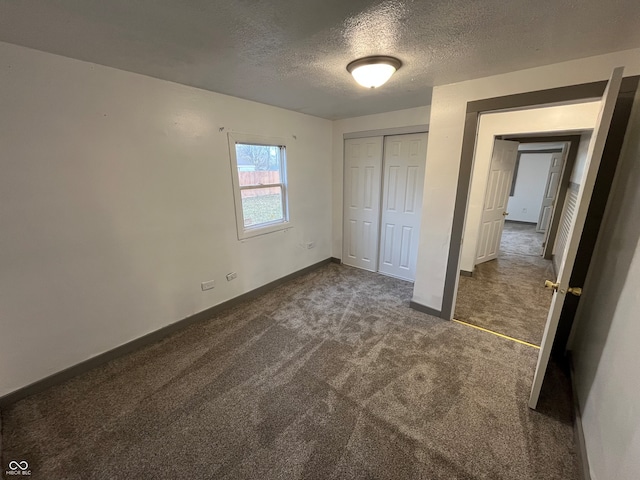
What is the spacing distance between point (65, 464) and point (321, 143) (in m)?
3.79

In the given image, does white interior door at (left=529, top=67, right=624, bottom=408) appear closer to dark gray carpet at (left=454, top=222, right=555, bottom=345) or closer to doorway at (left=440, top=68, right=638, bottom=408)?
doorway at (left=440, top=68, right=638, bottom=408)

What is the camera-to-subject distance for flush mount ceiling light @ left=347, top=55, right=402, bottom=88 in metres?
1.69

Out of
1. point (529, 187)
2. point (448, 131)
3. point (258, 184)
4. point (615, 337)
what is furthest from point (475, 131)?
point (529, 187)

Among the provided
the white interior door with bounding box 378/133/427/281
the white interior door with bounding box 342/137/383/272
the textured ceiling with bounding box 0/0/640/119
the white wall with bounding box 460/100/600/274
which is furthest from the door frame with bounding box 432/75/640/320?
the white interior door with bounding box 342/137/383/272

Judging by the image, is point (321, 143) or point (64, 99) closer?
point (64, 99)

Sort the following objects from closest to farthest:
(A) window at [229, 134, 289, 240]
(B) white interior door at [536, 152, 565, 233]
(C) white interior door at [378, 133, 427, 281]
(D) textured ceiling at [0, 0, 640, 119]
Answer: (D) textured ceiling at [0, 0, 640, 119] < (A) window at [229, 134, 289, 240] < (C) white interior door at [378, 133, 427, 281] < (B) white interior door at [536, 152, 565, 233]

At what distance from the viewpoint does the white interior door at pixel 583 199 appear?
126 cm

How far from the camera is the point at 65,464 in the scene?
1392 mm

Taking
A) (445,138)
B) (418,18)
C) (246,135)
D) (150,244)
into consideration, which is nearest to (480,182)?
(445,138)

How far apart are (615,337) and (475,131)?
1722 millimetres

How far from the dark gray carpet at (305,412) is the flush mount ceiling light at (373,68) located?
2148mm

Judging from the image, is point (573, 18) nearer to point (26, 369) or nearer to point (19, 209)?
point (19, 209)

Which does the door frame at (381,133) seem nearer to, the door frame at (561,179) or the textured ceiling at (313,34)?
the textured ceiling at (313,34)

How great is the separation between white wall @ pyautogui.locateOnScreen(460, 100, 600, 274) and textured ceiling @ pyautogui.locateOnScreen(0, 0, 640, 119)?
126 centimetres
